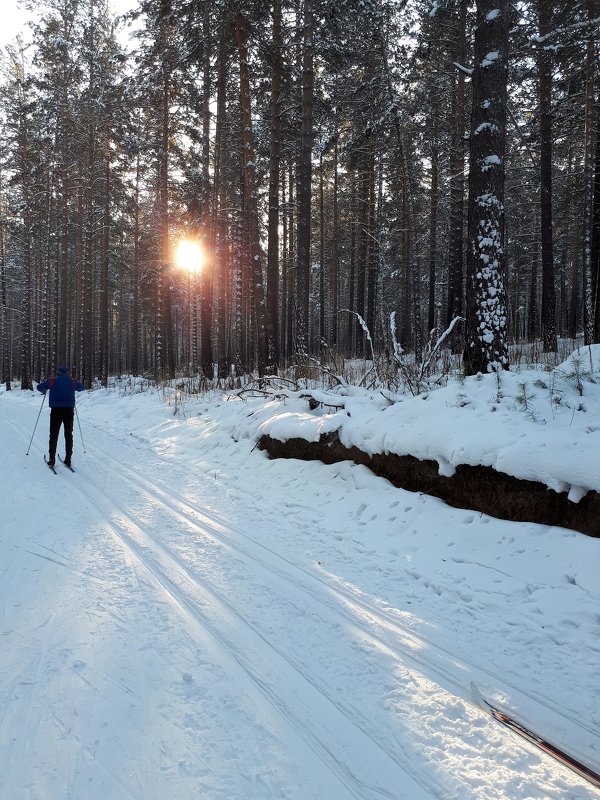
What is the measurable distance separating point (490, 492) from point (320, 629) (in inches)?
86.9

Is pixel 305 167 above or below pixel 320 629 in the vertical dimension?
above

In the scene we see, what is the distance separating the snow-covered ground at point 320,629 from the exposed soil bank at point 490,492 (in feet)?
0.38

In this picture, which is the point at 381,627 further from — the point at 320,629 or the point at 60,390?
the point at 60,390

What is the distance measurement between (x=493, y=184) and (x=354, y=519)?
16.7 ft

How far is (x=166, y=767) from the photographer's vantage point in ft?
6.05

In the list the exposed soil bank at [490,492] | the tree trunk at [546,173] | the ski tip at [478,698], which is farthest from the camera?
the tree trunk at [546,173]

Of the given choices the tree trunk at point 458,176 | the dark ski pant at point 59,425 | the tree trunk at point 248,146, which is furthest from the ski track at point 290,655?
the tree trunk at point 458,176

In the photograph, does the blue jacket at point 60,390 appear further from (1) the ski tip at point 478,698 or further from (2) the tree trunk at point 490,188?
(1) the ski tip at point 478,698

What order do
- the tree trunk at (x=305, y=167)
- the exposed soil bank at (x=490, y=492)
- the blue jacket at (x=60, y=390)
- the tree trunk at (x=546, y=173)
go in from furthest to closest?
the tree trunk at (x=546, y=173) < the tree trunk at (x=305, y=167) < the blue jacket at (x=60, y=390) < the exposed soil bank at (x=490, y=492)

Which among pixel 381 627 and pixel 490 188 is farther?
pixel 490 188

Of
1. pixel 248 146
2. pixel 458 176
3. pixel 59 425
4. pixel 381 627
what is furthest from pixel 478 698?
pixel 458 176

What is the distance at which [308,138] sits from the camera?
11.7 metres

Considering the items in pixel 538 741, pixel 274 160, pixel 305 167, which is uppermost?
pixel 274 160

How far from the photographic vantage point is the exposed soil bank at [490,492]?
141 inches
